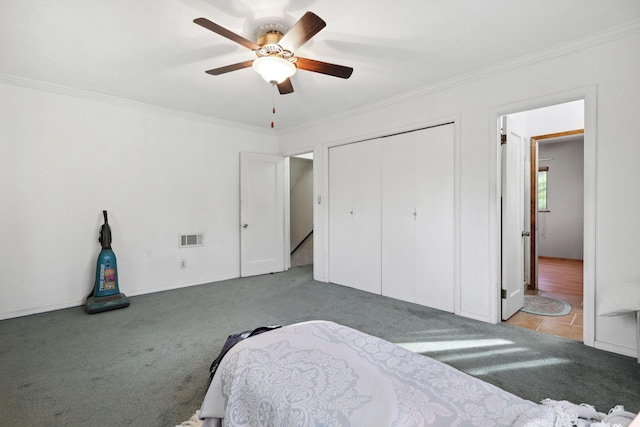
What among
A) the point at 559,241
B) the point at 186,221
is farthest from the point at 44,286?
the point at 559,241

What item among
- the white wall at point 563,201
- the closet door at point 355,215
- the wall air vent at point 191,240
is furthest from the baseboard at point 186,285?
the white wall at point 563,201

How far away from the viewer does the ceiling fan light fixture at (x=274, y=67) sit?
230cm

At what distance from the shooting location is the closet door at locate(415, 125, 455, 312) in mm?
3453

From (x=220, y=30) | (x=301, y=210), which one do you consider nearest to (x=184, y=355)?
(x=220, y=30)

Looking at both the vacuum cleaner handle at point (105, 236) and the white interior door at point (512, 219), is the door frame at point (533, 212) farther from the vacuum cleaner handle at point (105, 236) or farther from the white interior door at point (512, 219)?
the vacuum cleaner handle at point (105, 236)

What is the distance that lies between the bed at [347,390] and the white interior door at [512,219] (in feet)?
8.11

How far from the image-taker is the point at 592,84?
2520 mm

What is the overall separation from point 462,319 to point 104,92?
190 inches

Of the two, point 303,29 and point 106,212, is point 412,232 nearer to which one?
point 303,29

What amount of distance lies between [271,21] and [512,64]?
2.24 metres

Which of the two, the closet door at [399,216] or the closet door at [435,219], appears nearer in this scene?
the closet door at [435,219]

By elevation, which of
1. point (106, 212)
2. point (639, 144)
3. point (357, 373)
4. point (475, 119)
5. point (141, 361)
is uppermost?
point (475, 119)

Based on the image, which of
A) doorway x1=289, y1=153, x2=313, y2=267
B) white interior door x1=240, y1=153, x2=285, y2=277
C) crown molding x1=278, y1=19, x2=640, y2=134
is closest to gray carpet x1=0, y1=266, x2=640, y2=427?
white interior door x1=240, y1=153, x2=285, y2=277

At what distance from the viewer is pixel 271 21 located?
2.29 metres
